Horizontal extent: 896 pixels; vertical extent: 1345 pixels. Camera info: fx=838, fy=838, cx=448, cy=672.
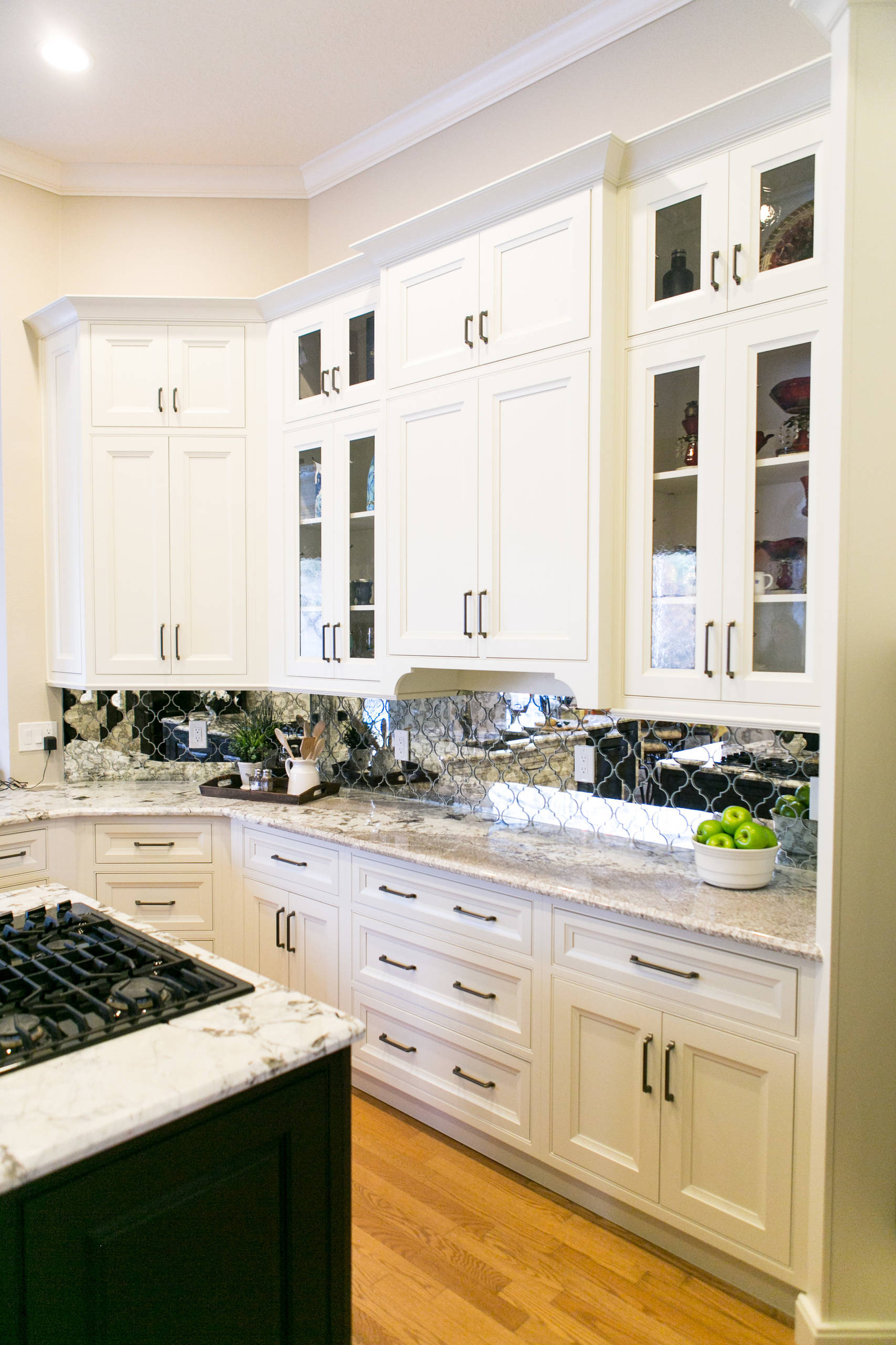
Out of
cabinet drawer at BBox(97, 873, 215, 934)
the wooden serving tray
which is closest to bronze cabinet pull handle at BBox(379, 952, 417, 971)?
the wooden serving tray

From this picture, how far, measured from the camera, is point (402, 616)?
2.73 metres

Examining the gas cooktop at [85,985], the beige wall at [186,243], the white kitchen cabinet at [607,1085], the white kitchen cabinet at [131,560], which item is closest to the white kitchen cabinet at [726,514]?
the white kitchen cabinet at [607,1085]

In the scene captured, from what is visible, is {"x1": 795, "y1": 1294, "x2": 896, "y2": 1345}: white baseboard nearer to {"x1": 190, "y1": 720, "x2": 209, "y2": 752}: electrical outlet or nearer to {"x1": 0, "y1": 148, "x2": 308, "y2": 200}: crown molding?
{"x1": 190, "y1": 720, "x2": 209, "y2": 752}: electrical outlet

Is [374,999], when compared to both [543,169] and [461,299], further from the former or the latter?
[543,169]

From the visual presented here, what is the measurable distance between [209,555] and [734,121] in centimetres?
226

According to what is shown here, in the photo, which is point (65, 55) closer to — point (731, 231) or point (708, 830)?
point (731, 231)

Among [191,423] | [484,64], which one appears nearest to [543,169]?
[484,64]

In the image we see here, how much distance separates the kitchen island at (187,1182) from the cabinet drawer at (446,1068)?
40.5 inches

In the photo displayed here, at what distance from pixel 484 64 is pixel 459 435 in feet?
4.42

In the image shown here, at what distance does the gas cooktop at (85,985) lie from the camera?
3.90 feet

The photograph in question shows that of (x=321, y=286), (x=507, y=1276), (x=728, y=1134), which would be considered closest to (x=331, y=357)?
(x=321, y=286)

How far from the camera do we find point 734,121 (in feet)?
6.50

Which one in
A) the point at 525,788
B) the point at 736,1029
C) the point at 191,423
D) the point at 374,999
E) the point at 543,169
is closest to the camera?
the point at 736,1029

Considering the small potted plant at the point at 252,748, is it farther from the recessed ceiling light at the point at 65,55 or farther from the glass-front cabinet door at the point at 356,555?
the recessed ceiling light at the point at 65,55
